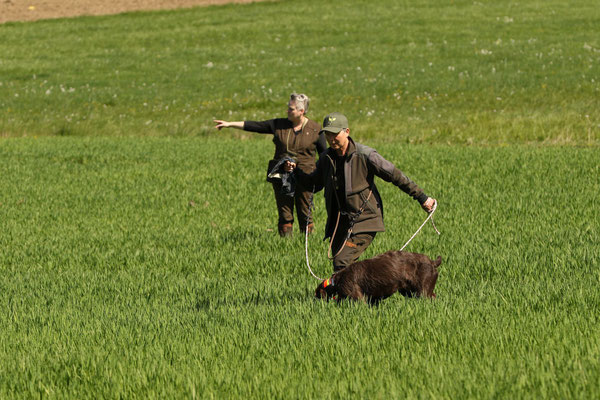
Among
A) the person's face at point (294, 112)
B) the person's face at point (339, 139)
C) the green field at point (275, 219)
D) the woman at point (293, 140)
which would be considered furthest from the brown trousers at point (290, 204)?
the person's face at point (339, 139)

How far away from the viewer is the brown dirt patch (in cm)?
4706

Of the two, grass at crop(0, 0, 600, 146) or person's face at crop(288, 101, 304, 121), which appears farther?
grass at crop(0, 0, 600, 146)

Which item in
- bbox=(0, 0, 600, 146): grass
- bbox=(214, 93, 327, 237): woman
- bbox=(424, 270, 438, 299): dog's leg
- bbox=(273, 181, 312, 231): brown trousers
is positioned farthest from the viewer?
bbox=(0, 0, 600, 146): grass

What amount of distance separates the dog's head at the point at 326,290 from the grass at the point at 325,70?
47.8 feet

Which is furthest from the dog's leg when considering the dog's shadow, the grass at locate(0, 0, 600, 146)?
the grass at locate(0, 0, 600, 146)

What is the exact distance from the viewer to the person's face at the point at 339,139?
7.15 metres

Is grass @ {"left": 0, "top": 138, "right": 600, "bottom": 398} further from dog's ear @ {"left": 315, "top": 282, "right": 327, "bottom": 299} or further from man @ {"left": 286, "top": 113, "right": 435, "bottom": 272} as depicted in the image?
man @ {"left": 286, "top": 113, "right": 435, "bottom": 272}

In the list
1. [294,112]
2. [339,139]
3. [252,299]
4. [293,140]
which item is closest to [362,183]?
[339,139]

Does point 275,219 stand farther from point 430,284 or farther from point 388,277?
point 388,277

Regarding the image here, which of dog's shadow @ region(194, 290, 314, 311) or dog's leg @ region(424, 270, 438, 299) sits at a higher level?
dog's leg @ region(424, 270, 438, 299)

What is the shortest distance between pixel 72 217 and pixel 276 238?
458 cm

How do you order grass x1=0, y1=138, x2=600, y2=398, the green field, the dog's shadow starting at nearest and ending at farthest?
grass x1=0, y1=138, x2=600, y2=398 < the green field < the dog's shadow

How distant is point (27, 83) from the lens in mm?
33438

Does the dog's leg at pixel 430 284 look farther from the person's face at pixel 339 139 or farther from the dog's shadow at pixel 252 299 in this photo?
the person's face at pixel 339 139
